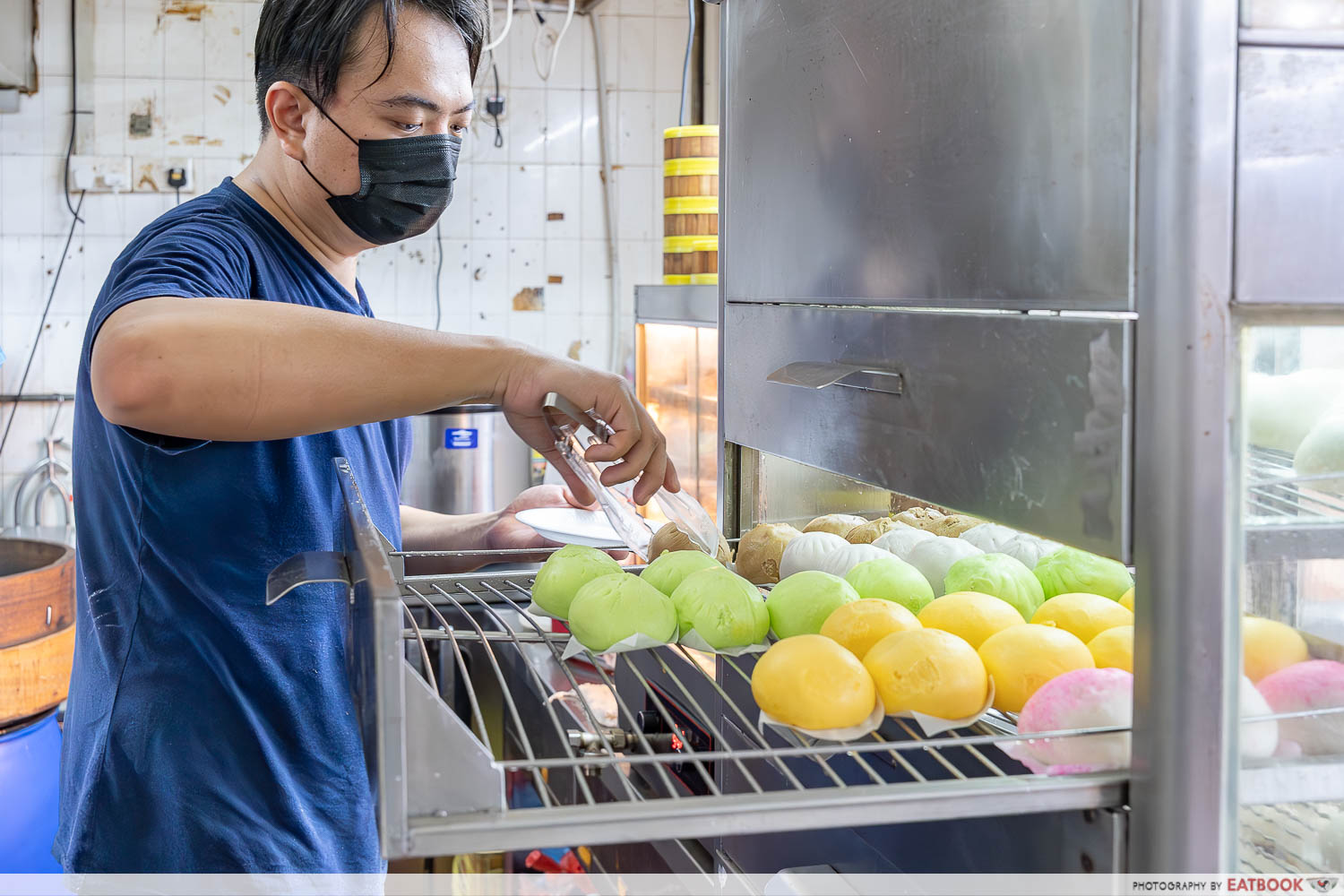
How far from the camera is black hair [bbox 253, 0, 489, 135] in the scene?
1261 millimetres

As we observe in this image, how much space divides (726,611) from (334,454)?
60 cm

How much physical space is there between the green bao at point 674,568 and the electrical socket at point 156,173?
3.02 metres

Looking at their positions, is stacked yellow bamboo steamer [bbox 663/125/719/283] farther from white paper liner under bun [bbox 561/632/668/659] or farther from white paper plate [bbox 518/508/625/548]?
white paper liner under bun [bbox 561/632/668/659]

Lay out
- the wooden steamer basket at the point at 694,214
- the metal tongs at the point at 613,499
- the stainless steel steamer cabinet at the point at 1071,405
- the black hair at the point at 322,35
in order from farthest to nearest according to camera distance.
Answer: the wooden steamer basket at the point at 694,214 < the black hair at the point at 322,35 < the metal tongs at the point at 613,499 < the stainless steel steamer cabinet at the point at 1071,405

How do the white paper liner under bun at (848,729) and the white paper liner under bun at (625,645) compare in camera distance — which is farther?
the white paper liner under bun at (625,645)

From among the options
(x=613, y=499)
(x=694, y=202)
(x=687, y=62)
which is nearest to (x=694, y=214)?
(x=694, y=202)

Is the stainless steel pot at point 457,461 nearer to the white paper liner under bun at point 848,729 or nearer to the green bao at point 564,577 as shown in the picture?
the green bao at point 564,577

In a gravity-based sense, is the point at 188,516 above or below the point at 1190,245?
below

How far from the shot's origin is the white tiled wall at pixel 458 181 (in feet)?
11.4

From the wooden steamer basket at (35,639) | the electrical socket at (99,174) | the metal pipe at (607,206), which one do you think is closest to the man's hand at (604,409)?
the wooden steamer basket at (35,639)

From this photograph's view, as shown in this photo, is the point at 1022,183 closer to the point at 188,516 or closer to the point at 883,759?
the point at 883,759

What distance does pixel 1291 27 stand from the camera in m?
0.67

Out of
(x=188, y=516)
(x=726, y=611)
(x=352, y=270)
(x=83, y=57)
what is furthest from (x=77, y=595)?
(x=83, y=57)

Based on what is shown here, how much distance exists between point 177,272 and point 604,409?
403mm
